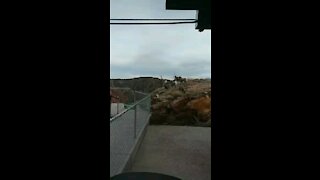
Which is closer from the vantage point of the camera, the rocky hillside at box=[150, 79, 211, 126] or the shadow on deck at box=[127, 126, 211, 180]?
the shadow on deck at box=[127, 126, 211, 180]

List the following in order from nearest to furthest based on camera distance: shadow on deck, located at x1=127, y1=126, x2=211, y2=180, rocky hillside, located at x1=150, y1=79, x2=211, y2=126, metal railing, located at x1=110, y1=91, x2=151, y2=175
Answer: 1. metal railing, located at x1=110, y1=91, x2=151, y2=175
2. shadow on deck, located at x1=127, y1=126, x2=211, y2=180
3. rocky hillside, located at x1=150, y1=79, x2=211, y2=126

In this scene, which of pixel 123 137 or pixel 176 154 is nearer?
pixel 123 137

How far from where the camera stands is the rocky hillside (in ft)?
32.6

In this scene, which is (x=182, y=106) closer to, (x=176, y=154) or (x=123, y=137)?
(x=176, y=154)

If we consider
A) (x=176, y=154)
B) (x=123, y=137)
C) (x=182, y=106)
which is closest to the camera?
(x=123, y=137)

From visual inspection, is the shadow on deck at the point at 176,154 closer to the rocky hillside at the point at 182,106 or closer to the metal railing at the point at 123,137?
the metal railing at the point at 123,137

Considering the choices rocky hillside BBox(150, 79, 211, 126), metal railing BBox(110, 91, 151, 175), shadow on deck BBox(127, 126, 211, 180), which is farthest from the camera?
rocky hillside BBox(150, 79, 211, 126)

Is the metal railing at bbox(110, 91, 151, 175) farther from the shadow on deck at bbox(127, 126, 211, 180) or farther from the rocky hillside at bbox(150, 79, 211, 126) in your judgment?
the rocky hillside at bbox(150, 79, 211, 126)

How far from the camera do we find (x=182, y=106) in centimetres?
1072

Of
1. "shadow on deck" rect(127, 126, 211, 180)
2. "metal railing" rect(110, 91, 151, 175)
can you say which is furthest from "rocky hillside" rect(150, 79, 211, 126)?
"metal railing" rect(110, 91, 151, 175)

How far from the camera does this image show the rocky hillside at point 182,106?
9.92 metres

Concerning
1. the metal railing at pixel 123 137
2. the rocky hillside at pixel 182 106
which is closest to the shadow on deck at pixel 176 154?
the metal railing at pixel 123 137

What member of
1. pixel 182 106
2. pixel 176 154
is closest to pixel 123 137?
pixel 176 154
